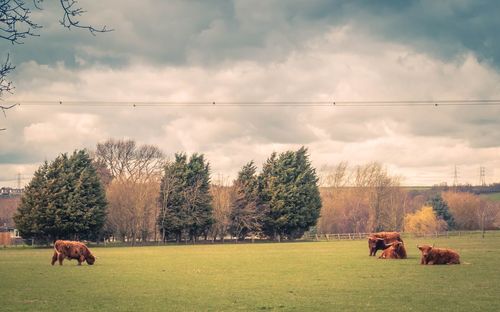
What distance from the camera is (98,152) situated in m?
97.9

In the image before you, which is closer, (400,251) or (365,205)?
(400,251)

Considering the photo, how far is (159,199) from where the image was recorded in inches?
3477

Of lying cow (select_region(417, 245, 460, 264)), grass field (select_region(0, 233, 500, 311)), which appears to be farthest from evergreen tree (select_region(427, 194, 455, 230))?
grass field (select_region(0, 233, 500, 311))

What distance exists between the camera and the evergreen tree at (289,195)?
9600cm

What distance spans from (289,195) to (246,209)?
7.86 meters

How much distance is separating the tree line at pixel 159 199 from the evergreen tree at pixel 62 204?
127 mm

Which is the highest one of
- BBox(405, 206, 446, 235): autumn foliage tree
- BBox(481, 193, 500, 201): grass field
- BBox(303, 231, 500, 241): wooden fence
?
BBox(481, 193, 500, 201): grass field

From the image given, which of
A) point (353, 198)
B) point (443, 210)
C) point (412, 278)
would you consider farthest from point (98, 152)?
point (412, 278)

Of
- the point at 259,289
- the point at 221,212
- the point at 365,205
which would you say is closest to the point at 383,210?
the point at 365,205

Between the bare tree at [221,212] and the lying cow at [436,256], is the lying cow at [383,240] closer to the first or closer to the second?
the lying cow at [436,256]

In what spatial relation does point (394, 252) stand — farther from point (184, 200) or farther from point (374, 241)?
point (184, 200)

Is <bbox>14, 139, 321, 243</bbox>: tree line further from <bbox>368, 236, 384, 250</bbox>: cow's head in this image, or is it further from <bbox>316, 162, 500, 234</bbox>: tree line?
<bbox>368, 236, 384, 250</bbox>: cow's head

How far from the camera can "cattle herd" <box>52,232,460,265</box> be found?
30438mm

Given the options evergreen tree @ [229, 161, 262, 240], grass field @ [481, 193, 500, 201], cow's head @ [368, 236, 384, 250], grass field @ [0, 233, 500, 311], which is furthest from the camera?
grass field @ [481, 193, 500, 201]
